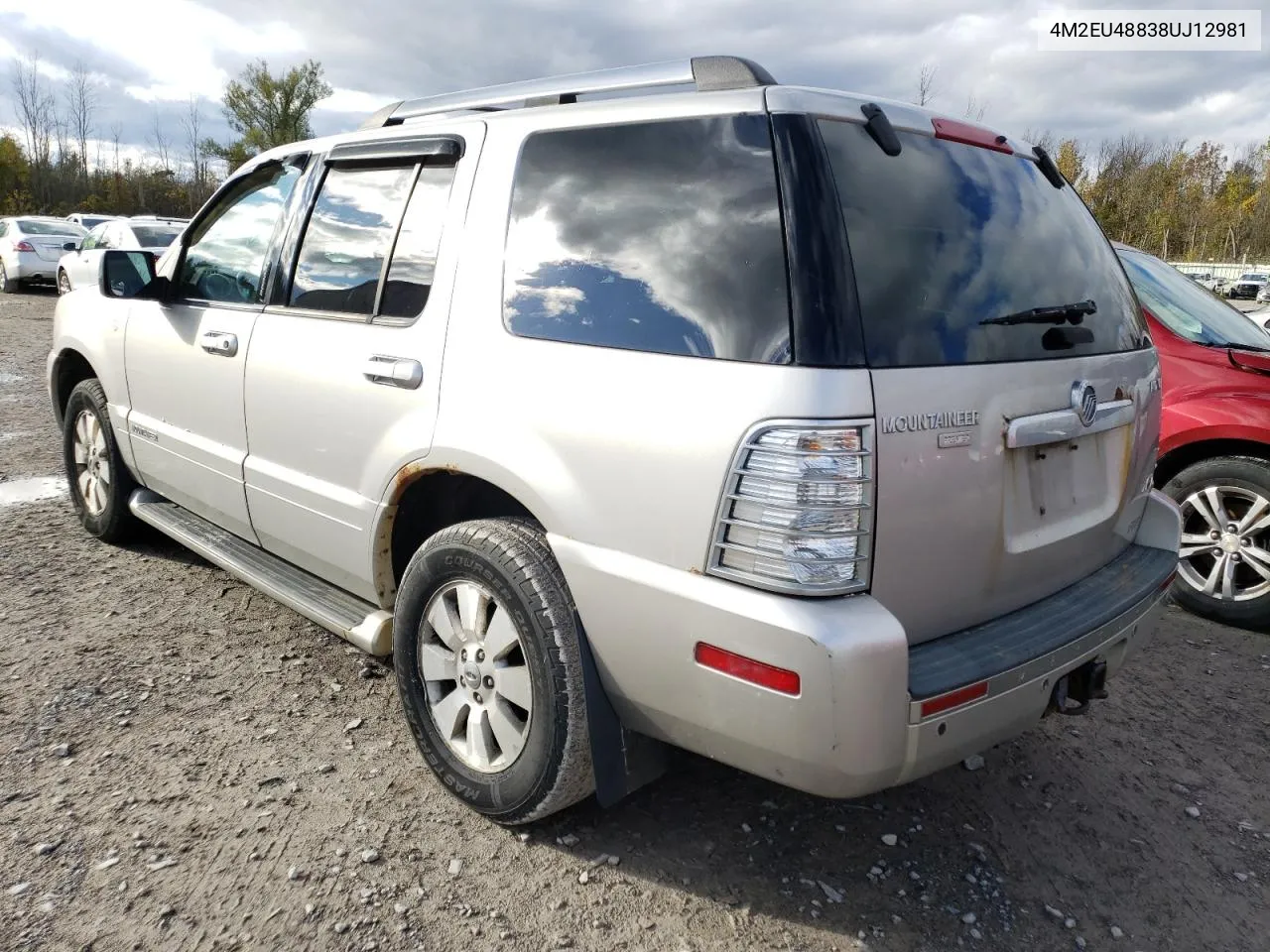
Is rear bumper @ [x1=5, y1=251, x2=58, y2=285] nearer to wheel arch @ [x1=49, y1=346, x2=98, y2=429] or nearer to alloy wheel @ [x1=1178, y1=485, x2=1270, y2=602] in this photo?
wheel arch @ [x1=49, y1=346, x2=98, y2=429]

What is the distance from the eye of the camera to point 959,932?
242 cm

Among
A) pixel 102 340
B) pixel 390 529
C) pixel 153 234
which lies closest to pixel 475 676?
pixel 390 529

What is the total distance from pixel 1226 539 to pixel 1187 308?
1.25m

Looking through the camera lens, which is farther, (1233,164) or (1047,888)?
(1233,164)

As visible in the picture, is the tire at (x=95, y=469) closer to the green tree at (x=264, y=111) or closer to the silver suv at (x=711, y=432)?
the silver suv at (x=711, y=432)

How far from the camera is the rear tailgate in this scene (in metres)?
2.11

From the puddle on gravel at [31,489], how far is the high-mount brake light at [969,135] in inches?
212

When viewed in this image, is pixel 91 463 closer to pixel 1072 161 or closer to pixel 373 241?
pixel 373 241

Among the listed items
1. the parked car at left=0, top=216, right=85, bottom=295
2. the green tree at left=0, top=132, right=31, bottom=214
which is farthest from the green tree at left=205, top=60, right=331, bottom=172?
the parked car at left=0, top=216, right=85, bottom=295

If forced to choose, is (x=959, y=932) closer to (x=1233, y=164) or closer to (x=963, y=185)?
(x=963, y=185)

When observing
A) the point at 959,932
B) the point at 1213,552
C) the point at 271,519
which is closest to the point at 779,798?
the point at 959,932

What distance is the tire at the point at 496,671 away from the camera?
2.44 m

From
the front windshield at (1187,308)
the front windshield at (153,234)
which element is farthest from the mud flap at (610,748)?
the front windshield at (153,234)

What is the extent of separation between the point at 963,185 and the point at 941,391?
657 millimetres
